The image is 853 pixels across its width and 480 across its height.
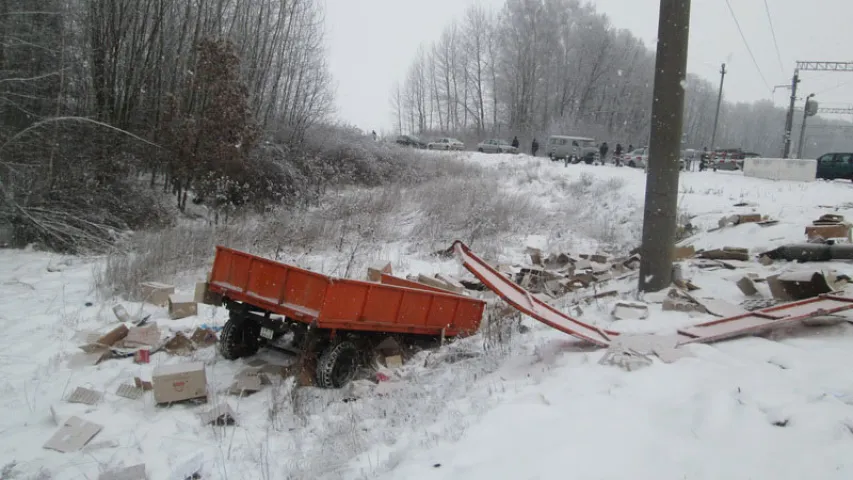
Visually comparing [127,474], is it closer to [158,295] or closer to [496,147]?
[158,295]

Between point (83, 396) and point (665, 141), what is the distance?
6876 mm

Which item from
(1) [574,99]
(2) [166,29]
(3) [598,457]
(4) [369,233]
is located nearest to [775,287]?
(3) [598,457]

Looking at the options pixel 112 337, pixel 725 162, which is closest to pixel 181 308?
pixel 112 337

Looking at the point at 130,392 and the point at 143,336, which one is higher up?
the point at 143,336

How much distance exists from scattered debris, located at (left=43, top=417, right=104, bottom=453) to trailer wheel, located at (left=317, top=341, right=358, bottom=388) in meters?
2.07

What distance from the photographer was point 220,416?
4855mm

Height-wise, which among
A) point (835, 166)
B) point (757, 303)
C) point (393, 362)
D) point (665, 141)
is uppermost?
point (835, 166)

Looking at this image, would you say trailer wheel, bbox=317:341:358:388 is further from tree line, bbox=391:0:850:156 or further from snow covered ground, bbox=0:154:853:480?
tree line, bbox=391:0:850:156

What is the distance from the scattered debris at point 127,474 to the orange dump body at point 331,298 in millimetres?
2066

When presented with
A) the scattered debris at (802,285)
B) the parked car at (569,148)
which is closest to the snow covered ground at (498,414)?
the scattered debris at (802,285)

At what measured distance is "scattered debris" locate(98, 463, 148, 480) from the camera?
3.80 metres

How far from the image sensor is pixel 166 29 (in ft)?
59.7

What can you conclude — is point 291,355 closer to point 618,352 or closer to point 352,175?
point 618,352

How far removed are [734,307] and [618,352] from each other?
7.20ft
